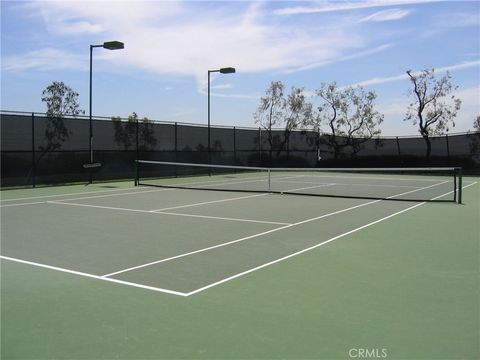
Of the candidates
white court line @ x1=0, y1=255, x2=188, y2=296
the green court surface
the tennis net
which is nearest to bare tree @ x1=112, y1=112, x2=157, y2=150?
the tennis net

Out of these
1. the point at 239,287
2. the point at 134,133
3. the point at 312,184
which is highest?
the point at 134,133

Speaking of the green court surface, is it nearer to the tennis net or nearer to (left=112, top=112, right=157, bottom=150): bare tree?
the tennis net

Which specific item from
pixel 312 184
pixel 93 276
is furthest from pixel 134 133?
pixel 93 276

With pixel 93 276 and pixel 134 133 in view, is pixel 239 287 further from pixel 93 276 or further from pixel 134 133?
pixel 134 133

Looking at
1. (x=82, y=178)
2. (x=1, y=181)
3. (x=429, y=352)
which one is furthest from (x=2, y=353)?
(x=82, y=178)

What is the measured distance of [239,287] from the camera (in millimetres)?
5219

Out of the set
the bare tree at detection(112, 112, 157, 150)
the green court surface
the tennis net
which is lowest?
the green court surface

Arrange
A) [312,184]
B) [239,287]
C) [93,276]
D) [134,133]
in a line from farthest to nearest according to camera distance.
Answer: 1. [134,133]
2. [312,184]
3. [93,276]
4. [239,287]

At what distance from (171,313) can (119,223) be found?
552cm

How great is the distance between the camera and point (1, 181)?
17250 millimetres

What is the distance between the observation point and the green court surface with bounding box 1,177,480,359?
12.2 feet

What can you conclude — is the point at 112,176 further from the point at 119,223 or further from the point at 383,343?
the point at 383,343

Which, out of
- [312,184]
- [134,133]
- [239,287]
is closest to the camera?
[239,287]

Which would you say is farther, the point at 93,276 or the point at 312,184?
the point at 312,184
